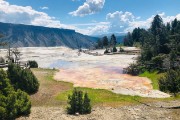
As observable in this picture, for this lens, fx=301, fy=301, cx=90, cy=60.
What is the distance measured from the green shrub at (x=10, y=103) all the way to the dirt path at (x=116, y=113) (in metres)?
1.27

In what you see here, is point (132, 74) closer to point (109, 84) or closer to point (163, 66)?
point (163, 66)

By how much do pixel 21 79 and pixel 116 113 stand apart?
20.5 metres

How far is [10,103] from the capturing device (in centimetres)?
3800

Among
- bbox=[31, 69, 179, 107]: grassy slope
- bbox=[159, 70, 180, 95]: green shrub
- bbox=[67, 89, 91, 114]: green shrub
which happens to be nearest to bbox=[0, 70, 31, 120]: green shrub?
bbox=[67, 89, 91, 114]: green shrub

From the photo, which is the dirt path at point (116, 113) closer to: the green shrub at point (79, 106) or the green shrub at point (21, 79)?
the green shrub at point (79, 106)

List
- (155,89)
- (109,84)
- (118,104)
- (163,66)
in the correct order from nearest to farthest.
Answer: (118,104)
(155,89)
(109,84)
(163,66)

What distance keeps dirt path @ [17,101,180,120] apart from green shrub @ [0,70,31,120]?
127cm

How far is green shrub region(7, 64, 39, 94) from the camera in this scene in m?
54.0

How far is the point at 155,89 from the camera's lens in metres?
63.7

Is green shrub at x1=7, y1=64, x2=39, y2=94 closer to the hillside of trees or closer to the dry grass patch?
the dry grass patch

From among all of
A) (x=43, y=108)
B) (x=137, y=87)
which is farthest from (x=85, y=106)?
(x=137, y=87)

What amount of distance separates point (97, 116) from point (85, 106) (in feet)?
9.04

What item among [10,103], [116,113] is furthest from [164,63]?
[10,103]

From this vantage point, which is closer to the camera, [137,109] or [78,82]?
[137,109]
